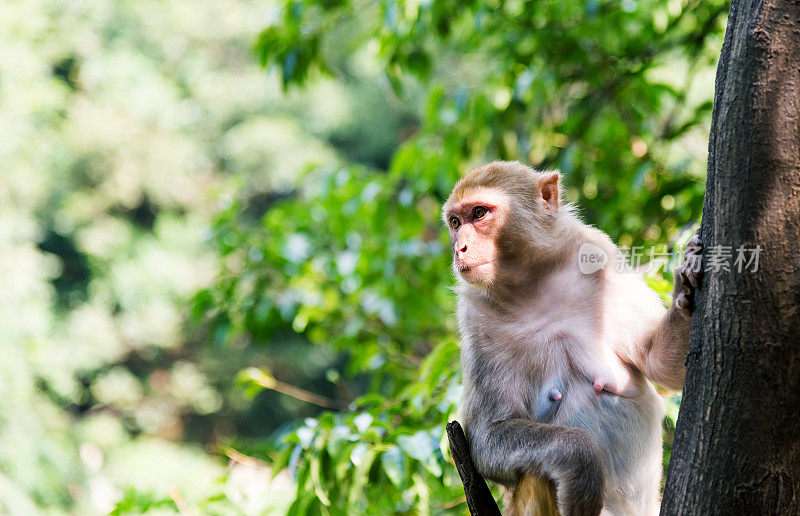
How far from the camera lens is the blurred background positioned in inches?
163

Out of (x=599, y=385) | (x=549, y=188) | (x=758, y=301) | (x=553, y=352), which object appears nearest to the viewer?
(x=758, y=301)

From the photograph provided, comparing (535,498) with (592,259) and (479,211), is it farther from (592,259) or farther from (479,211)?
(479,211)

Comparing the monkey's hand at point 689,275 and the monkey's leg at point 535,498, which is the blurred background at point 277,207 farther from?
the monkey's hand at point 689,275

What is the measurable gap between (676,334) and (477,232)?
0.85m

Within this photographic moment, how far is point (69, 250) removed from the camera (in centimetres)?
1509

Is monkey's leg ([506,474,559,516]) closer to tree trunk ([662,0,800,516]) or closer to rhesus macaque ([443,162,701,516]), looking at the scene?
rhesus macaque ([443,162,701,516])

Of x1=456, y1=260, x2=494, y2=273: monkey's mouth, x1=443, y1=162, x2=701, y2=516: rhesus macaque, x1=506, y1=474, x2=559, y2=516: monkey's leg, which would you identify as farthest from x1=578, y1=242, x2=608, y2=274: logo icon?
x1=506, y1=474, x2=559, y2=516: monkey's leg

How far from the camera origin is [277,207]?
19.0ft

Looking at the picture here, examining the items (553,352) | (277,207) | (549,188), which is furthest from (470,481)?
(277,207)

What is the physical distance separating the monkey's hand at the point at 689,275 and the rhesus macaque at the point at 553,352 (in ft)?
0.35

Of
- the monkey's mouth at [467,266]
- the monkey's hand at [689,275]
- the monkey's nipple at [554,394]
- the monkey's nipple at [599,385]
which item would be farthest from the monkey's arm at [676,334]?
the monkey's mouth at [467,266]

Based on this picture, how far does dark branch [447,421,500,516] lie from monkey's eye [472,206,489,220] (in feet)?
2.83

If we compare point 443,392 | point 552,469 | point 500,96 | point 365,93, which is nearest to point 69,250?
point 365,93

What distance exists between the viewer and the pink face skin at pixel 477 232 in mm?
2855
